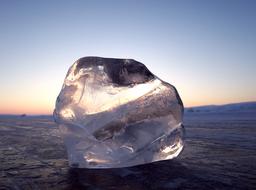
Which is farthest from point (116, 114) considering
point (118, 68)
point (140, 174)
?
point (140, 174)

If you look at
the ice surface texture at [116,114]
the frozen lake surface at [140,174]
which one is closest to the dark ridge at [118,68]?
the ice surface texture at [116,114]

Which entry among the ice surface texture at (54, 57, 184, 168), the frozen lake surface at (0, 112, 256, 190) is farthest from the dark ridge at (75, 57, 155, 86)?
the frozen lake surface at (0, 112, 256, 190)

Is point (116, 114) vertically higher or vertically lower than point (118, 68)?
lower

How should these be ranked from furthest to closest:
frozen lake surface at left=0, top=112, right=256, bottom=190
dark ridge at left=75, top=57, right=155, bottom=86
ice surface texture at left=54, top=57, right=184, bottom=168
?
dark ridge at left=75, top=57, right=155, bottom=86 < ice surface texture at left=54, top=57, right=184, bottom=168 < frozen lake surface at left=0, top=112, right=256, bottom=190

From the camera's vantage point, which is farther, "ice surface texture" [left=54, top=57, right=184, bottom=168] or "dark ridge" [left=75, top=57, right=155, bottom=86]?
"dark ridge" [left=75, top=57, right=155, bottom=86]

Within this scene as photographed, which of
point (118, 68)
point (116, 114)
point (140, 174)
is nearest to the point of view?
point (140, 174)

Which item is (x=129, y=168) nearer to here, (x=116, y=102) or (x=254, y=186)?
(x=116, y=102)

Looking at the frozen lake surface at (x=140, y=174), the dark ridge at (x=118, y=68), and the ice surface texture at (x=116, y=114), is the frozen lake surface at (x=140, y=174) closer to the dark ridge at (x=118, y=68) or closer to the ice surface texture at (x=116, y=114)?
the ice surface texture at (x=116, y=114)

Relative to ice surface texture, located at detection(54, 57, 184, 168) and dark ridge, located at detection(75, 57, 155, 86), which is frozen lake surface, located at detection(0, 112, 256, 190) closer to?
ice surface texture, located at detection(54, 57, 184, 168)

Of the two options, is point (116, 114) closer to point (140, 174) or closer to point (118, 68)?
point (118, 68)
